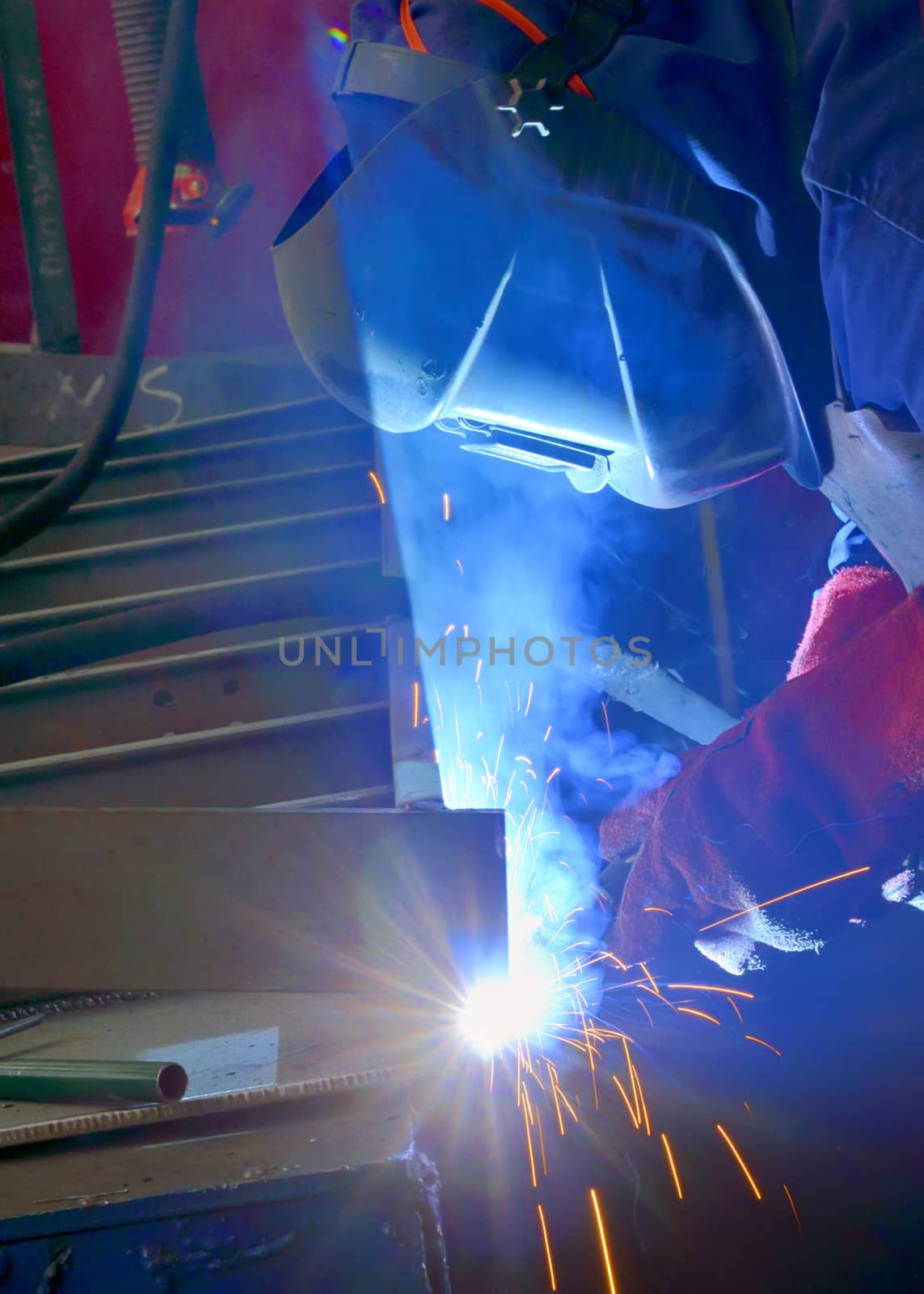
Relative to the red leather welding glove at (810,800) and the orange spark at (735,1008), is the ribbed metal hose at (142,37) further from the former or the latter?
the orange spark at (735,1008)

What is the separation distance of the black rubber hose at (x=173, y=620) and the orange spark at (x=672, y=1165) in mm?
1147

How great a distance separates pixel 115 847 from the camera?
124cm

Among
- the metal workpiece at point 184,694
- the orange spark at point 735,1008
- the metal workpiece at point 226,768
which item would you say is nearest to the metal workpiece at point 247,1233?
the metal workpiece at point 226,768

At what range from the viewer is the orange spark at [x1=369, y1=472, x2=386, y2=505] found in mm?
2506

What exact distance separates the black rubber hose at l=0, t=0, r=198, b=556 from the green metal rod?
94 cm

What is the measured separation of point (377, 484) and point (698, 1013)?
1542mm

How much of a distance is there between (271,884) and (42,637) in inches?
20.7

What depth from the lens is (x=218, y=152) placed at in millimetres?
4293

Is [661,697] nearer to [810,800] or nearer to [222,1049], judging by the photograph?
[810,800]

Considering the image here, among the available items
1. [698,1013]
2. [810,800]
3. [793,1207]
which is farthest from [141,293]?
[793,1207]

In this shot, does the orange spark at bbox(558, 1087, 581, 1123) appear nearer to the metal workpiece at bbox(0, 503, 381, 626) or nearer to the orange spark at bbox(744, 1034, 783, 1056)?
the orange spark at bbox(744, 1034, 783, 1056)

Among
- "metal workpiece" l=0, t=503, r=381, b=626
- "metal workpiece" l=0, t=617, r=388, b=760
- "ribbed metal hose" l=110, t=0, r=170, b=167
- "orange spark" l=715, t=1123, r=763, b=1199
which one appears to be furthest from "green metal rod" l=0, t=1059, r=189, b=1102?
"metal workpiece" l=0, t=503, r=381, b=626

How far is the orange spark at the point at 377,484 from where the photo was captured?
251cm

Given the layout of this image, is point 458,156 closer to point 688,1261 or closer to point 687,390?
point 687,390
